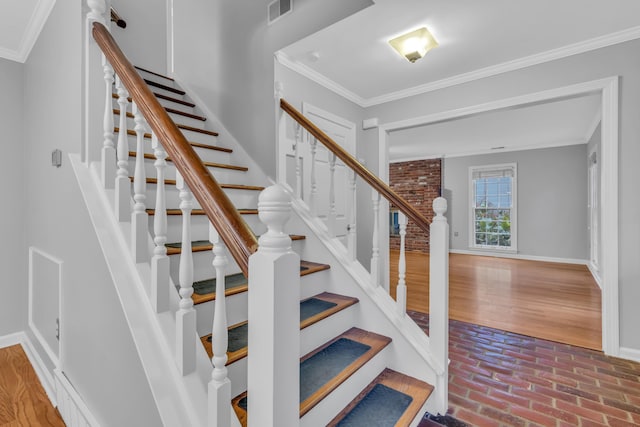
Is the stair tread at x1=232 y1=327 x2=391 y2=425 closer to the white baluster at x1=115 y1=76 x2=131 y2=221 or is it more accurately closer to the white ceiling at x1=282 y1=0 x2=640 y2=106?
the white baluster at x1=115 y1=76 x2=131 y2=221

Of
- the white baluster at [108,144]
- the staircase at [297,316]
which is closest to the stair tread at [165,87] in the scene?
the staircase at [297,316]

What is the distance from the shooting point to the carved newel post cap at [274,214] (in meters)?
0.72

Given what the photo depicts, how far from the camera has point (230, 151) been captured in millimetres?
2623

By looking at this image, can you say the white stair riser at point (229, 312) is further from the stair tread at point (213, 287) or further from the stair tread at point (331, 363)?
the stair tread at point (331, 363)

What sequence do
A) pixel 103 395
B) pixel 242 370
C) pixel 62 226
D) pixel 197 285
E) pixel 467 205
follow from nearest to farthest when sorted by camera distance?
pixel 242 370, pixel 103 395, pixel 197 285, pixel 62 226, pixel 467 205

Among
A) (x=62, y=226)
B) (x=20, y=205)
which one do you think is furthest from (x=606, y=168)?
(x=20, y=205)

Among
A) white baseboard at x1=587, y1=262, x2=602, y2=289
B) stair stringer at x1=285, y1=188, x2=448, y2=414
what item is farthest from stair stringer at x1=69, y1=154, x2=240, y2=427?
white baseboard at x1=587, y1=262, x2=602, y2=289

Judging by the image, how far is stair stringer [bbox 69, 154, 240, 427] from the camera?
99cm

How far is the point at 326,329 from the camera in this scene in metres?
1.72

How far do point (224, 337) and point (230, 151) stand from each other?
2027mm

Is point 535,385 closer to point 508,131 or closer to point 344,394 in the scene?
point 344,394

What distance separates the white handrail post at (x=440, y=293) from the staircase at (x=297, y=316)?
0.04 meters

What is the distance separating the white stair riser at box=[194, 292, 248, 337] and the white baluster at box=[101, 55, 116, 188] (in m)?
0.75

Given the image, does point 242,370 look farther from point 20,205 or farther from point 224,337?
point 20,205
